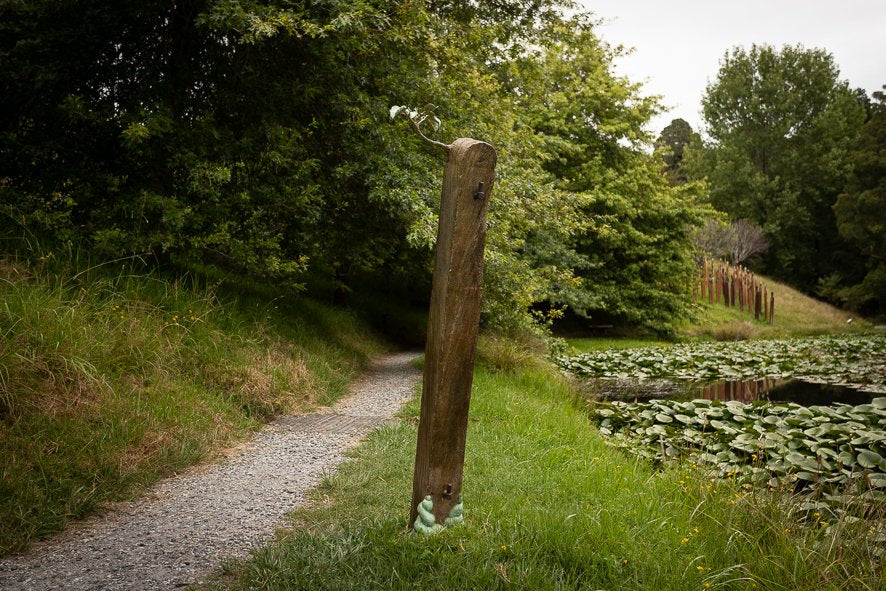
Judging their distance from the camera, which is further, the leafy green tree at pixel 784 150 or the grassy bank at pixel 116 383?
the leafy green tree at pixel 784 150

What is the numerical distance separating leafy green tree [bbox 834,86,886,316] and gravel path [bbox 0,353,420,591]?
36.0m

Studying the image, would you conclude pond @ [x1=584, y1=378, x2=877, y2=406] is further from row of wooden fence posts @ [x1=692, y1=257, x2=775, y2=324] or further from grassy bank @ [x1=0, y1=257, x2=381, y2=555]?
row of wooden fence posts @ [x1=692, y1=257, x2=775, y2=324]

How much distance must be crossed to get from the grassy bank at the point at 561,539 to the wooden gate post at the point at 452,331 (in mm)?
277

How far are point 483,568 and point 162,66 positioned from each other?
7.59m

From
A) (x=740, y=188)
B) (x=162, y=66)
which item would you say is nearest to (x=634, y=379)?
(x=162, y=66)

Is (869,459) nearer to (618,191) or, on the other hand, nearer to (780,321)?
(618,191)

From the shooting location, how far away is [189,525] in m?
3.73

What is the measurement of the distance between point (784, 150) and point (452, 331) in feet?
159

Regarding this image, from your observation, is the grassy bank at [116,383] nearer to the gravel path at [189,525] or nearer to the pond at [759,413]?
the gravel path at [189,525]

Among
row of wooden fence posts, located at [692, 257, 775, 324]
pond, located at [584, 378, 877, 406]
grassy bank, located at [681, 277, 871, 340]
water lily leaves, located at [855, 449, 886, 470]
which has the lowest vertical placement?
pond, located at [584, 378, 877, 406]

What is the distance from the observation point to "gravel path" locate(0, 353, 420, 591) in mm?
3082

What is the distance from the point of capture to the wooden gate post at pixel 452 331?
122 inches

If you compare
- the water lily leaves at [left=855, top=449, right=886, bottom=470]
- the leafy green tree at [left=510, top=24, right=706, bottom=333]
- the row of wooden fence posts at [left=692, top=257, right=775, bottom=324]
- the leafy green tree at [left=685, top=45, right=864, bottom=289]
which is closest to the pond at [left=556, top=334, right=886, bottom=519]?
the water lily leaves at [left=855, top=449, right=886, bottom=470]

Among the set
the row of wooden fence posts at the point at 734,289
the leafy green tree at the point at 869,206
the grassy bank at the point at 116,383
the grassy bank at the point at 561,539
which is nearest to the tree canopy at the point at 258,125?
the grassy bank at the point at 116,383
